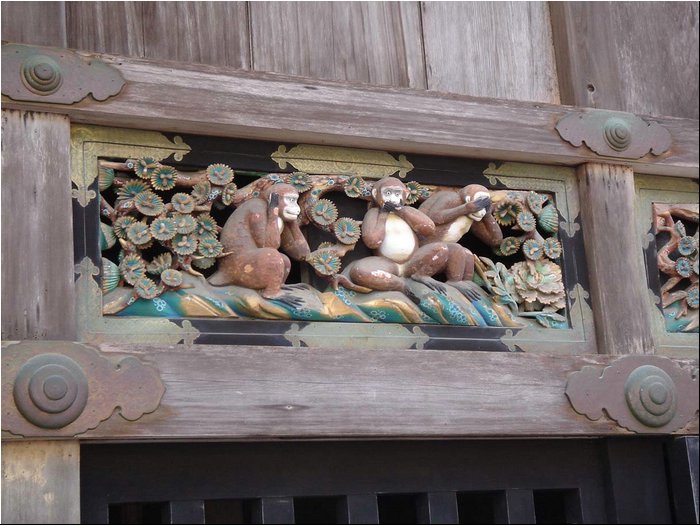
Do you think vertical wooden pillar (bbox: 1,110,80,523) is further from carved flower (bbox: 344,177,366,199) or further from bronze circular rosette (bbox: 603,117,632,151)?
bronze circular rosette (bbox: 603,117,632,151)

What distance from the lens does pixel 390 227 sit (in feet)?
10.3

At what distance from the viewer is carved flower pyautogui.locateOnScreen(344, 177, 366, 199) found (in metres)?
3.13

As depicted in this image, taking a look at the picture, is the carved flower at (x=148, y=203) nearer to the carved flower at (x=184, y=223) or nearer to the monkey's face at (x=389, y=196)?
the carved flower at (x=184, y=223)

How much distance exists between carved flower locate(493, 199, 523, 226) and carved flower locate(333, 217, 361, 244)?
42cm

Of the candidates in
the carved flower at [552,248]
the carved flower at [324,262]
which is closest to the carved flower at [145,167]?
the carved flower at [324,262]

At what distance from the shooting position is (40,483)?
259 cm

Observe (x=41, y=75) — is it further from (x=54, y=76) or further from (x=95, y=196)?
(x=95, y=196)

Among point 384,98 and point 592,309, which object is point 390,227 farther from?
point 592,309

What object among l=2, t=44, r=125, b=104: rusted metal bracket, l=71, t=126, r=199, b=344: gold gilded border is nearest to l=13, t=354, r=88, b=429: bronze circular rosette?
l=71, t=126, r=199, b=344: gold gilded border

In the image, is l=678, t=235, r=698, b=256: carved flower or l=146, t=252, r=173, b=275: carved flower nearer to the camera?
l=146, t=252, r=173, b=275: carved flower

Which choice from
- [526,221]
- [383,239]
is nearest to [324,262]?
[383,239]

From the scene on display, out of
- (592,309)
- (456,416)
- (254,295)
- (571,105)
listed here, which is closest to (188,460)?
(254,295)

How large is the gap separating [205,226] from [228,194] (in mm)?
101

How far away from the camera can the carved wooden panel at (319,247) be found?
286 cm
